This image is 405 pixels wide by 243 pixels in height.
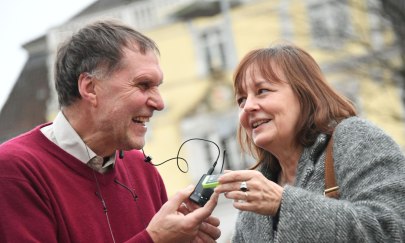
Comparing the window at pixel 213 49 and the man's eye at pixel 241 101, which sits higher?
the man's eye at pixel 241 101

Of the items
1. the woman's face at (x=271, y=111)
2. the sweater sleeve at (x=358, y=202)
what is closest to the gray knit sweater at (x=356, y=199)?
the sweater sleeve at (x=358, y=202)

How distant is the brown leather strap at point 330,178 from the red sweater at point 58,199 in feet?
2.72

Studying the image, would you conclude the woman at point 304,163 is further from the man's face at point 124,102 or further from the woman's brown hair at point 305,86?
the man's face at point 124,102

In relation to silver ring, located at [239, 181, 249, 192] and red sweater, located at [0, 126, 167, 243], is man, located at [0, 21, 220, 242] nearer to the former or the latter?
red sweater, located at [0, 126, 167, 243]

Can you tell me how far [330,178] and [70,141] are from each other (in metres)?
1.23

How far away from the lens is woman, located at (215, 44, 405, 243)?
8.99ft

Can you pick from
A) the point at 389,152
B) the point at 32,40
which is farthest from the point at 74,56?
the point at 32,40

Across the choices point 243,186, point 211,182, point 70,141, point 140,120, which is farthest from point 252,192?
point 70,141

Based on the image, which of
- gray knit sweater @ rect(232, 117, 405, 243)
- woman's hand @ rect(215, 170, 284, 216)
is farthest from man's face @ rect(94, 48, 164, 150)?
gray knit sweater @ rect(232, 117, 405, 243)

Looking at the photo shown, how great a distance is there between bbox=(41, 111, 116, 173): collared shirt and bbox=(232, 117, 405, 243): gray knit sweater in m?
0.99

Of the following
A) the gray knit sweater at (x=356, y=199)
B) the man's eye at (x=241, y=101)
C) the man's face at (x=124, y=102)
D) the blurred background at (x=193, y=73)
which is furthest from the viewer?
the blurred background at (x=193, y=73)

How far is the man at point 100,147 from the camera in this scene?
3.03 meters

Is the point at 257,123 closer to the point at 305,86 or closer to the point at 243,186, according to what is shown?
the point at 305,86

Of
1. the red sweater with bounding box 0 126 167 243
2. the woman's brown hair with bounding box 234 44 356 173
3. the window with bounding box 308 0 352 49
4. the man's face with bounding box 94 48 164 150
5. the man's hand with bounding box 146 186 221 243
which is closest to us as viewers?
the red sweater with bounding box 0 126 167 243
